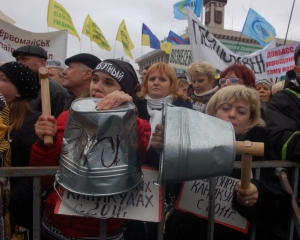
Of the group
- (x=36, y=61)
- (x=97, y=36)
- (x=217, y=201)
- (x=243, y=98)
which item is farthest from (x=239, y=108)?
(x=97, y=36)

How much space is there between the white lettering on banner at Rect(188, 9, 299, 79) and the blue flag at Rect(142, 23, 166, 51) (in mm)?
6736

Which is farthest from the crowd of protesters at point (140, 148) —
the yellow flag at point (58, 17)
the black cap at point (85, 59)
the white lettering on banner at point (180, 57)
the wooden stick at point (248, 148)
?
the yellow flag at point (58, 17)

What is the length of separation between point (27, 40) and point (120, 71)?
4676mm

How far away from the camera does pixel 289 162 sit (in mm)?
1942

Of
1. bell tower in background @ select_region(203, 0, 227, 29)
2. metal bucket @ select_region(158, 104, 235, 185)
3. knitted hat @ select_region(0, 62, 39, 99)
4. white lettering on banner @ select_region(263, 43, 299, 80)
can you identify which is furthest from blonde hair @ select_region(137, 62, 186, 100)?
bell tower in background @ select_region(203, 0, 227, 29)

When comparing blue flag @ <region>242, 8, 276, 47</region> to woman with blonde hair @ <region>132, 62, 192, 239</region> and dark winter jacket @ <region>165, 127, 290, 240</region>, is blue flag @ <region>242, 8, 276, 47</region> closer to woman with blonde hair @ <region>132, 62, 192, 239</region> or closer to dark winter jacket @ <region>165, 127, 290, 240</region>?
woman with blonde hair @ <region>132, 62, 192, 239</region>

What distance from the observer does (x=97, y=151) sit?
4.40 feet

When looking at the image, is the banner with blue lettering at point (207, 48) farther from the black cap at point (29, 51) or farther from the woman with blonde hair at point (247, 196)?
the woman with blonde hair at point (247, 196)

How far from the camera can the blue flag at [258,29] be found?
8.82m

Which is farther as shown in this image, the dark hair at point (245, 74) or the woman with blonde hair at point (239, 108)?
the dark hair at point (245, 74)

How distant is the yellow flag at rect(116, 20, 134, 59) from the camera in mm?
9725

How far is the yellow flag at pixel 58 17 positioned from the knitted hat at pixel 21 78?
5682mm

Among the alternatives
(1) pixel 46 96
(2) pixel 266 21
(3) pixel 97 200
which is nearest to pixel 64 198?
(3) pixel 97 200

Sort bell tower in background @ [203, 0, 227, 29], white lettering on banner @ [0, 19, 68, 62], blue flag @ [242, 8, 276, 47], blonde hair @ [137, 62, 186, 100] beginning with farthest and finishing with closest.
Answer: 1. bell tower in background @ [203, 0, 227, 29]
2. blue flag @ [242, 8, 276, 47]
3. white lettering on banner @ [0, 19, 68, 62]
4. blonde hair @ [137, 62, 186, 100]
